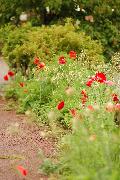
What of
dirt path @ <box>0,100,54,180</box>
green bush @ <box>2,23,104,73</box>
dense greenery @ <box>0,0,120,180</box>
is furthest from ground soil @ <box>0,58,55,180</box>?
green bush @ <box>2,23,104,73</box>

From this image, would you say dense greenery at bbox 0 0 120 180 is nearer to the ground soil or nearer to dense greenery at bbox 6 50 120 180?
dense greenery at bbox 6 50 120 180

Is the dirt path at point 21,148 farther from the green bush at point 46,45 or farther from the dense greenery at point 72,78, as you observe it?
the green bush at point 46,45

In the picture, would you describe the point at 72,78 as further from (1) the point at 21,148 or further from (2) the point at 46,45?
(1) the point at 21,148

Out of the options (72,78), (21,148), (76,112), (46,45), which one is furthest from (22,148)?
(46,45)

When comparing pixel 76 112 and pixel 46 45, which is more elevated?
pixel 76 112

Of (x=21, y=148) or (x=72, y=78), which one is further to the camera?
(x=72, y=78)

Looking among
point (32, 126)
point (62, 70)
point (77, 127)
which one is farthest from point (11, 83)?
point (77, 127)

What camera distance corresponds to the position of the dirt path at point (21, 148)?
6.65 meters

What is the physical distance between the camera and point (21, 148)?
26.0ft

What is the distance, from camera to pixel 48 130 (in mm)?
9016

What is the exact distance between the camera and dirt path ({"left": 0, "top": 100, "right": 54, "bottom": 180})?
6.65 meters

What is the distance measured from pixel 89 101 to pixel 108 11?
21.1ft

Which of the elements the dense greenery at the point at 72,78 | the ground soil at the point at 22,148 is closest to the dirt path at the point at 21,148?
the ground soil at the point at 22,148

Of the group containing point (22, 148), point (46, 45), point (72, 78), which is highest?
point (22, 148)
